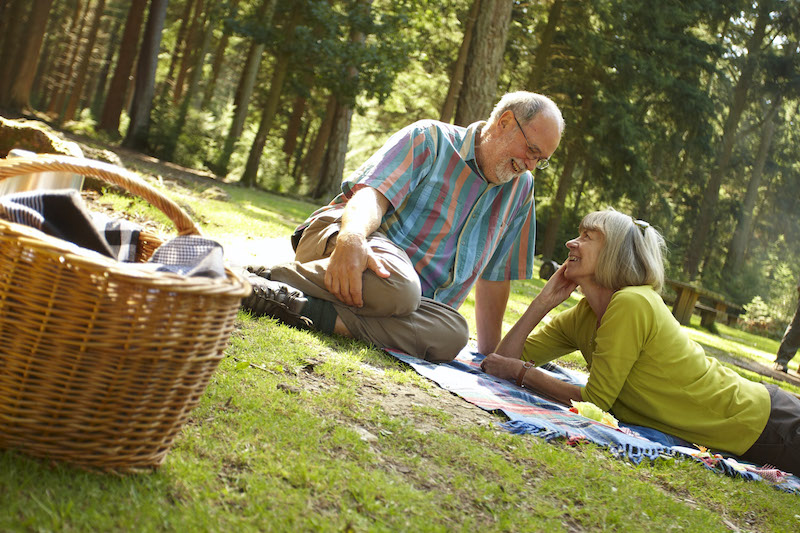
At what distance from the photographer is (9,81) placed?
62.9ft

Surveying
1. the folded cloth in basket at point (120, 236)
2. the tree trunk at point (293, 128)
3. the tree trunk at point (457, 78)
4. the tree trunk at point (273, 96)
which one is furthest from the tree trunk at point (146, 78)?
the folded cloth in basket at point (120, 236)

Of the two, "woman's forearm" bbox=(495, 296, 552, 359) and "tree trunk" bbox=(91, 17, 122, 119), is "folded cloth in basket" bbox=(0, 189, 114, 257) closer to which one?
"woman's forearm" bbox=(495, 296, 552, 359)

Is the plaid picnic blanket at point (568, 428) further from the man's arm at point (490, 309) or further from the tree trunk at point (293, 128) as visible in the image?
the tree trunk at point (293, 128)

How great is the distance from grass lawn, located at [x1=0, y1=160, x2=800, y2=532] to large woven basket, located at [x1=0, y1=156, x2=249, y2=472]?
0.31 feet

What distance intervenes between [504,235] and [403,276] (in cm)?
133

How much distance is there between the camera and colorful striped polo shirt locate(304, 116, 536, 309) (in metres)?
4.25

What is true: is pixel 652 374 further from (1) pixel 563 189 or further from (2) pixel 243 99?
(2) pixel 243 99

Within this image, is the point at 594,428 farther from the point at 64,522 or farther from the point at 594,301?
the point at 64,522

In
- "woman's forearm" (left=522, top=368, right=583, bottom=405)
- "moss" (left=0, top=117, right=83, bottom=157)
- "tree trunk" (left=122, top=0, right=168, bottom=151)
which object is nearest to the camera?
"woman's forearm" (left=522, top=368, right=583, bottom=405)

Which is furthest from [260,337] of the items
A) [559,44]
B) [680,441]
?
[559,44]

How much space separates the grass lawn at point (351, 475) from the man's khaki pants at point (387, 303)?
0.28 m

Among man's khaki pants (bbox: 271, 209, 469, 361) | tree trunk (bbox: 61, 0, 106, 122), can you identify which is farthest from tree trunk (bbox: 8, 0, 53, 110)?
man's khaki pants (bbox: 271, 209, 469, 361)

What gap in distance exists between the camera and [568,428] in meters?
3.35

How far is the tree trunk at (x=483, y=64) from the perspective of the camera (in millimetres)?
9320
